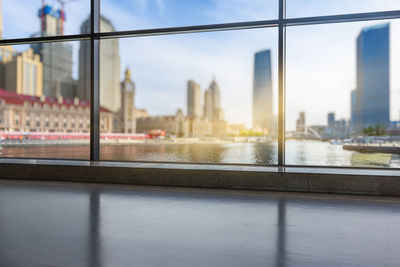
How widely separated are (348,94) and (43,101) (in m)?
12.9

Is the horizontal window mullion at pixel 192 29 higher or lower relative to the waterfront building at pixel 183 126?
higher

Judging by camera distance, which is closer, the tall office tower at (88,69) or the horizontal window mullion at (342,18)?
the horizontal window mullion at (342,18)

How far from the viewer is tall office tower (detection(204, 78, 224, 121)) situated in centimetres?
1391

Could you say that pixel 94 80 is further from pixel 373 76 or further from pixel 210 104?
pixel 210 104

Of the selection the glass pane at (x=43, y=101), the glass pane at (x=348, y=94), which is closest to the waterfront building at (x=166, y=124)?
the glass pane at (x=43, y=101)

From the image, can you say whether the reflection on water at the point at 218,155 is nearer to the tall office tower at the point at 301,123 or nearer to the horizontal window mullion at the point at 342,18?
the tall office tower at the point at 301,123

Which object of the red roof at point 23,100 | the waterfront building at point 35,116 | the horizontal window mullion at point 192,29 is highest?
the horizontal window mullion at point 192,29

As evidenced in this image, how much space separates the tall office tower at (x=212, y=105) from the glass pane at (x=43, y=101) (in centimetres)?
491

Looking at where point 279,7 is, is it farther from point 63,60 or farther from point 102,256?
point 63,60

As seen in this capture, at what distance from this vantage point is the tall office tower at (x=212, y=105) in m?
13.9

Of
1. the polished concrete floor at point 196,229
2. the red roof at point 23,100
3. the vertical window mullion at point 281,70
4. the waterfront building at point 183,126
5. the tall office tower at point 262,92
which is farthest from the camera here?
the waterfront building at point 183,126

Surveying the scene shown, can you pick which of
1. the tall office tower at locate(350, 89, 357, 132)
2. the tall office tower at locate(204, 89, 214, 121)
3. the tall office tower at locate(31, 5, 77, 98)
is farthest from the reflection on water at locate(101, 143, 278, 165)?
the tall office tower at locate(31, 5, 77, 98)

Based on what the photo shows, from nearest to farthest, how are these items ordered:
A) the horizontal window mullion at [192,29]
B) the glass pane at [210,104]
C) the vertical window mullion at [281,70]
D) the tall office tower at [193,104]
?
the vertical window mullion at [281,70] < the horizontal window mullion at [192,29] < the glass pane at [210,104] < the tall office tower at [193,104]

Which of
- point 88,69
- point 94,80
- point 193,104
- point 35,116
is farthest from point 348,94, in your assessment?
point 35,116
